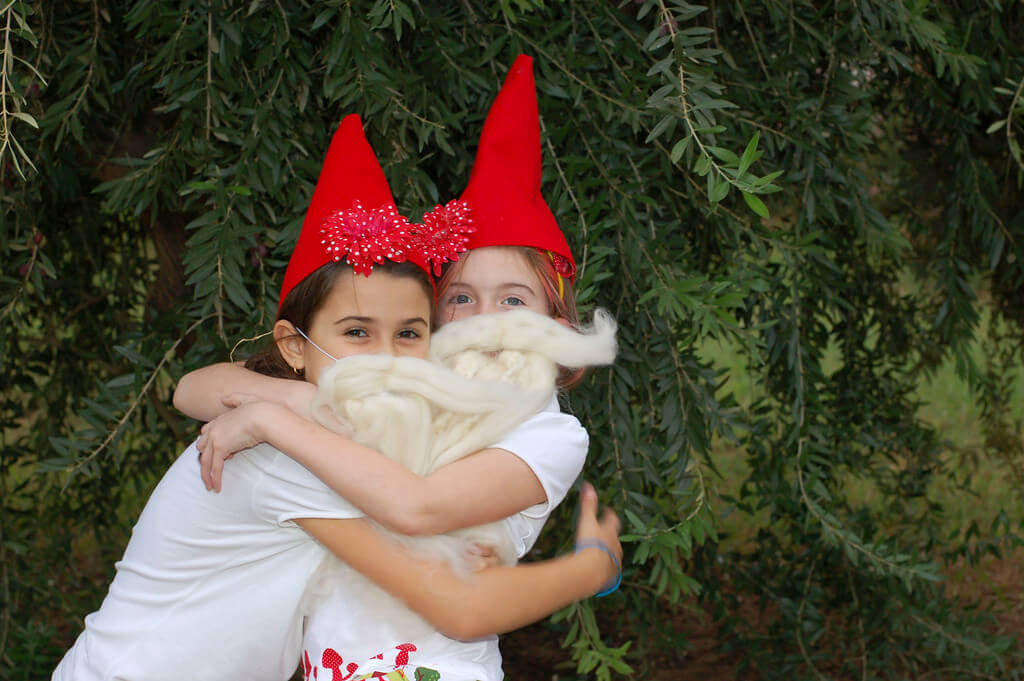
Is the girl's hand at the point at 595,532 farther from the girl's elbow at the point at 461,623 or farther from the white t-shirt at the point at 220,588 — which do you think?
the white t-shirt at the point at 220,588

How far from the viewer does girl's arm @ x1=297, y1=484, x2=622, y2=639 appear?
59.9 inches

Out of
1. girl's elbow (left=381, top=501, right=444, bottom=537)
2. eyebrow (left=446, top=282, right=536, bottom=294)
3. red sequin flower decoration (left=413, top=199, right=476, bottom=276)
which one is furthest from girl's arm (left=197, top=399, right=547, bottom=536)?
eyebrow (left=446, top=282, right=536, bottom=294)

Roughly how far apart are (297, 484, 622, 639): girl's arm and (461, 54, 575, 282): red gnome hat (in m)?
0.66

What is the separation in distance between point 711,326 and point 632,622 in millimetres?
1478

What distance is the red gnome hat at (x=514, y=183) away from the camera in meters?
1.99

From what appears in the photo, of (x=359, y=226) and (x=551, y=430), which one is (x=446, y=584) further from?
(x=359, y=226)

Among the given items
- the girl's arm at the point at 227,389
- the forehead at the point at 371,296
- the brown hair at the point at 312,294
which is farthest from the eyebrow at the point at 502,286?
the girl's arm at the point at 227,389

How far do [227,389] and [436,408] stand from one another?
0.39 m

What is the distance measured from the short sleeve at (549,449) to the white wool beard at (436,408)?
0.8 inches

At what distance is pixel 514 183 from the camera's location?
2.02 meters

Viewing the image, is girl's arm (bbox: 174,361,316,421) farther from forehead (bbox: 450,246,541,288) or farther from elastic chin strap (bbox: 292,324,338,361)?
forehead (bbox: 450,246,541,288)

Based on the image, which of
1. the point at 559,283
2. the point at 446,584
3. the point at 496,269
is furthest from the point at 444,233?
the point at 446,584

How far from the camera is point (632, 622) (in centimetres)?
321

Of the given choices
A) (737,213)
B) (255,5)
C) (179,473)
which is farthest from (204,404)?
(737,213)
